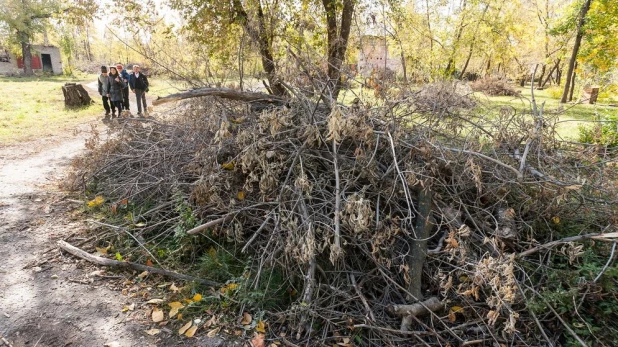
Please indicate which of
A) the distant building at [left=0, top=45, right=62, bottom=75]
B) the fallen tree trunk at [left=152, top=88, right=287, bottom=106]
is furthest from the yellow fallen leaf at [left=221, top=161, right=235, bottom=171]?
the distant building at [left=0, top=45, right=62, bottom=75]

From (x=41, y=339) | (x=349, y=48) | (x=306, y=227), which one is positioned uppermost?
(x=349, y=48)

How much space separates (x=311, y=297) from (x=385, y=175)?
1.30 metres

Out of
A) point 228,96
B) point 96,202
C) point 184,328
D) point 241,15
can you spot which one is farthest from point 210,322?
point 241,15

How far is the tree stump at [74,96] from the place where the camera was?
12.0 m

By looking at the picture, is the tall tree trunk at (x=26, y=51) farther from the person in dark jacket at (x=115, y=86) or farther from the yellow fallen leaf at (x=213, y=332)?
the yellow fallen leaf at (x=213, y=332)

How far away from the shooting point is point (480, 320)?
2762 mm

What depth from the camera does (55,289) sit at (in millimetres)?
3184

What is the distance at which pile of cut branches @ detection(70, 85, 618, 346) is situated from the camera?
280 centimetres

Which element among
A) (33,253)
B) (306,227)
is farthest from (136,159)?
(306,227)

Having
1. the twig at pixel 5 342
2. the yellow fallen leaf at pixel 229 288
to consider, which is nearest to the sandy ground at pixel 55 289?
the twig at pixel 5 342

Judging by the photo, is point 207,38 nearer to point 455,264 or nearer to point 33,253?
point 33,253

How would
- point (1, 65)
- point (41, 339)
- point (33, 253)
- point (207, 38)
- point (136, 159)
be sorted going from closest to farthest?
point (41, 339) → point (33, 253) → point (136, 159) → point (207, 38) → point (1, 65)

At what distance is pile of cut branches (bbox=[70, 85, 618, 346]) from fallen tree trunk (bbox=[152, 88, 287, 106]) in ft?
0.71

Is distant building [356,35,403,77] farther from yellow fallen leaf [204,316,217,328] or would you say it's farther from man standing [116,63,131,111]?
man standing [116,63,131,111]
